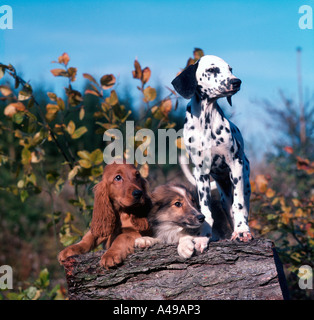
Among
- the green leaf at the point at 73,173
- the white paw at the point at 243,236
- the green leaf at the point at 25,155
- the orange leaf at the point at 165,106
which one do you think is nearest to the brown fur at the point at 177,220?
the white paw at the point at 243,236

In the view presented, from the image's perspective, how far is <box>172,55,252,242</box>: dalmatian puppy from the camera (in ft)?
12.2

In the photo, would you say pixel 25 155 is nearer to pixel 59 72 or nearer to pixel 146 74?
pixel 59 72

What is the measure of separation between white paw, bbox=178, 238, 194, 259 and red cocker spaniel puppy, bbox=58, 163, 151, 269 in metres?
0.45

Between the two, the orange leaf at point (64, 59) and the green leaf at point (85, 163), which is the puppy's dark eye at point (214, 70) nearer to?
the green leaf at point (85, 163)

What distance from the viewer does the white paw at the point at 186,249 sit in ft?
11.4

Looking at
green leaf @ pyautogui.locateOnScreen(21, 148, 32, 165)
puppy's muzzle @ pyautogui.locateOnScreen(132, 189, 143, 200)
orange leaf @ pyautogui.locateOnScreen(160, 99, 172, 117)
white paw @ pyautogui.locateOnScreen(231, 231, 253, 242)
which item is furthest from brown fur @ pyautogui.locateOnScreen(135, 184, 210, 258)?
green leaf @ pyautogui.locateOnScreen(21, 148, 32, 165)

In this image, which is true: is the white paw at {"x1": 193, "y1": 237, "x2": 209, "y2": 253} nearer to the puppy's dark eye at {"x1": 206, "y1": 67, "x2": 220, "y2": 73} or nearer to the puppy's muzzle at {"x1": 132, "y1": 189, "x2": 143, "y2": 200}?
the puppy's muzzle at {"x1": 132, "y1": 189, "x2": 143, "y2": 200}

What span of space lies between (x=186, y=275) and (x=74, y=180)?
2.39 meters

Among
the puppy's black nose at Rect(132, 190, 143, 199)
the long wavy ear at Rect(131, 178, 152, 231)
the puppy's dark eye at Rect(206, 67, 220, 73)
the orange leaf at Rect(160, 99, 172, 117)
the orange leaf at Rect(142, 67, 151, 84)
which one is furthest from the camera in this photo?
the orange leaf at Rect(160, 99, 172, 117)

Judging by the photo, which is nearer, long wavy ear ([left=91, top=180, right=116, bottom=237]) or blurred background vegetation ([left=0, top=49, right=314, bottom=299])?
long wavy ear ([left=91, top=180, right=116, bottom=237])

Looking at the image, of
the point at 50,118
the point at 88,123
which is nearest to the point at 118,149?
the point at 50,118

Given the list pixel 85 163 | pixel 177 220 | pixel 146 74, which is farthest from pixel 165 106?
pixel 177 220

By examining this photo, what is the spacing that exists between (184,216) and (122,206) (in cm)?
62

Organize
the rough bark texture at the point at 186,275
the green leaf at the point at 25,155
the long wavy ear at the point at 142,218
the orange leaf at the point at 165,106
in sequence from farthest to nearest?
the orange leaf at the point at 165,106, the green leaf at the point at 25,155, the long wavy ear at the point at 142,218, the rough bark texture at the point at 186,275
